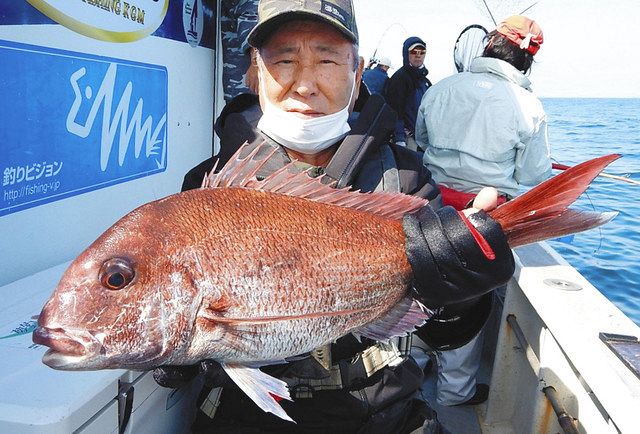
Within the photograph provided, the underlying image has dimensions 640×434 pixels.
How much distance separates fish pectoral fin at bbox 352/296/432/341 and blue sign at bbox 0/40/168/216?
1522 millimetres

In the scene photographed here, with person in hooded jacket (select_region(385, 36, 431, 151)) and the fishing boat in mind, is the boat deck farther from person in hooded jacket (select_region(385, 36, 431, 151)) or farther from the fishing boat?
person in hooded jacket (select_region(385, 36, 431, 151))

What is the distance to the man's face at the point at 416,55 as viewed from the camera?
23.9 ft

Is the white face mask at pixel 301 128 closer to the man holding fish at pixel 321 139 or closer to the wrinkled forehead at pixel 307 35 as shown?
the man holding fish at pixel 321 139

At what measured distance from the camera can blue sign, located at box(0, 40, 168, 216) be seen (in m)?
1.97

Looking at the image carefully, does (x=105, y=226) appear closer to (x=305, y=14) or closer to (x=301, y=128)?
(x=301, y=128)

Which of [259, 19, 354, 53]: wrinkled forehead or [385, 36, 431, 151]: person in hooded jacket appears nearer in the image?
[259, 19, 354, 53]: wrinkled forehead

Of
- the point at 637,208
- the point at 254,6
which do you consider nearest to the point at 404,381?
the point at 254,6

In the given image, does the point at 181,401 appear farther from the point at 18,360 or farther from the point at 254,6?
the point at 254,6

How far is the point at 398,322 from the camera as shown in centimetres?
144

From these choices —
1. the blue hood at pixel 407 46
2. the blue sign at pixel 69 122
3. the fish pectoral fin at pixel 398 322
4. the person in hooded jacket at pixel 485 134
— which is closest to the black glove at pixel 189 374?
the fish pectoral fin at pixel 398 322

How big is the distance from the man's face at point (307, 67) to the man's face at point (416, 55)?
5873mm

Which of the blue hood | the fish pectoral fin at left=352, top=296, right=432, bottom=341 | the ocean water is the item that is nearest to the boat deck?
the ocean water

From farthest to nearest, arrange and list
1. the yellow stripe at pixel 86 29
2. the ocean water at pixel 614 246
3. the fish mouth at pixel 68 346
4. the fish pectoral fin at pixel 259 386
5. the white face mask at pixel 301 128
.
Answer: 1. the ocean water at pixel 614 246
2. the yellow stripe at pixel 86 29
3. the white face mask at pixel 301 128
4. the fish pectoral fin at pixel 259 386
5. the fish mouth at pixel 68 346

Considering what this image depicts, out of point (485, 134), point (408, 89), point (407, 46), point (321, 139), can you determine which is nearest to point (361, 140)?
point (321, 139)
